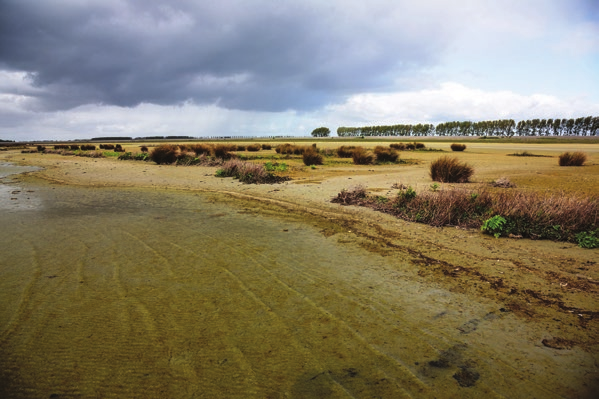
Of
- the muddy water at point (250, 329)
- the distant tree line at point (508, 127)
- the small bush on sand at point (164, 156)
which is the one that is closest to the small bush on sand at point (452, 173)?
the muddy water at point (250, 329)

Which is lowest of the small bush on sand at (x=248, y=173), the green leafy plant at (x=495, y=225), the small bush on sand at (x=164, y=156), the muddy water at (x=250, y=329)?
the muddy water at (x=250, y=329)

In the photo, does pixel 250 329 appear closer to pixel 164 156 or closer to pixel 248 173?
pixel 248 173

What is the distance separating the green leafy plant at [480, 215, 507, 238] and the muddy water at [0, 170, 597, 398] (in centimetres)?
259

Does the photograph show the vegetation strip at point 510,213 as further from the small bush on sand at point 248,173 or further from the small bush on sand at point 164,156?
the small bush on sand at point 164,156

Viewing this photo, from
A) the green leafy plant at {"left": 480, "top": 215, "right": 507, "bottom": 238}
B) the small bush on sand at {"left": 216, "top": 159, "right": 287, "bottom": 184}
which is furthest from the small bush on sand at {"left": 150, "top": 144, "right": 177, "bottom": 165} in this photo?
the green leafy plant at {"left": 480, "top": 215, "right": 507, "bottom": 238}

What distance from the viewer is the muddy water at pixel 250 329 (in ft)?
8.77

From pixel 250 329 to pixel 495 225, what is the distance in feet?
18.5

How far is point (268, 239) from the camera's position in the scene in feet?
22.1

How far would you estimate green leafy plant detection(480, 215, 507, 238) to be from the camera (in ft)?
21.9

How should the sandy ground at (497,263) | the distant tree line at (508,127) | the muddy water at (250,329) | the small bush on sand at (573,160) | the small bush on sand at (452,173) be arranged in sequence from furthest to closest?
the distant tree line at (508,127) < the small bush on sand at (573,160) < the small bush on sand at (452,173) < the sandy ground at (497,263) < the muddy water at (250,329)

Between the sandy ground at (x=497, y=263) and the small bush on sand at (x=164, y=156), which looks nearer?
the sandy ground at (x=497, y=263)

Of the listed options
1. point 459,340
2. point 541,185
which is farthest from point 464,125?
point 459,340

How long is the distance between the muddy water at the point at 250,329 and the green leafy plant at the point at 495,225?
259 centimetres

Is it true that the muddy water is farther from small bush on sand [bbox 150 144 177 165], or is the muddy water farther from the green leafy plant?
small bush on sand [bbox 150 144 177 165]
